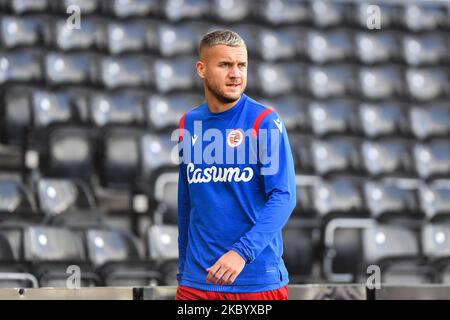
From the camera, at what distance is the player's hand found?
1.12 metres

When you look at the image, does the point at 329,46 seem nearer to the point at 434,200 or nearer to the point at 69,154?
Answer: the point at 434,200

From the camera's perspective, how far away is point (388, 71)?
379 cm

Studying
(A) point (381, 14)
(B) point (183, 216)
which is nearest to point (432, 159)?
(A) point (381, 14)

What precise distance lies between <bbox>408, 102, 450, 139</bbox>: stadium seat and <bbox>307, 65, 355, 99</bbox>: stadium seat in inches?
11.9

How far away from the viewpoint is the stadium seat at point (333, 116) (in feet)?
11.1

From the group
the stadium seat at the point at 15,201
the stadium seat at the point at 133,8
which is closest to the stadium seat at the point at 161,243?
the stadium seat at the point at 15,201

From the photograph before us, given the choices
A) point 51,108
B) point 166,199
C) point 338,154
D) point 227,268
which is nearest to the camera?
point 227,268

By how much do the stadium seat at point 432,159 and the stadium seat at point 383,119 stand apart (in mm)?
136

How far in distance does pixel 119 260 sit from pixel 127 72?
1.32m

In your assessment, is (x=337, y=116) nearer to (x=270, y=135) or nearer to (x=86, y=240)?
(x=86, y=240)

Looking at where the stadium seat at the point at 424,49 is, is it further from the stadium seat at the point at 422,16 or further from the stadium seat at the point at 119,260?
the stadium seat at the point at 119,260

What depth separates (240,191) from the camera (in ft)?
3.87

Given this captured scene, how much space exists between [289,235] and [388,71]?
4.64 feet

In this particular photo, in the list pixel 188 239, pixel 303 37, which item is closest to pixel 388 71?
pixel 303 37
